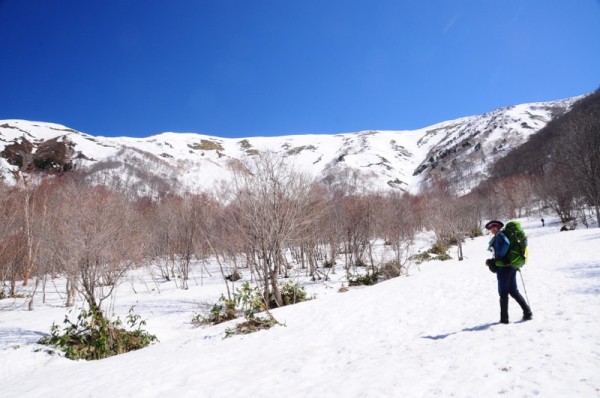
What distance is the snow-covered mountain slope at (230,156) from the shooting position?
83.2 meters

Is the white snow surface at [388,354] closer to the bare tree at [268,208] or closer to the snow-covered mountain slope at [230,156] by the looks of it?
the bare tree at [268,208]

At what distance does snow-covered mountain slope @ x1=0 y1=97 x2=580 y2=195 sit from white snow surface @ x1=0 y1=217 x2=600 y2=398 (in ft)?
140

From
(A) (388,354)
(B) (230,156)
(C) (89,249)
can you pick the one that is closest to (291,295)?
(C) (89,249)

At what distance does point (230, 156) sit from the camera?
120 metres

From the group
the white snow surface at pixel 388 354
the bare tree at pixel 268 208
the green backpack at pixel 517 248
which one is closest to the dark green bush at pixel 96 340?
the white snow surface at pixel 388 354

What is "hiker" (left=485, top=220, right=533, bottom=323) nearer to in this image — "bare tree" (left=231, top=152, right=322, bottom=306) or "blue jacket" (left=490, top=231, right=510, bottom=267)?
"blue jacket" (left=490, top=231, right=510, bottom=267)

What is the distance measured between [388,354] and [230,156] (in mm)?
119567

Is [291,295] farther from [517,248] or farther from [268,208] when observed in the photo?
[517,248]

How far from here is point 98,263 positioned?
1352 centimetres

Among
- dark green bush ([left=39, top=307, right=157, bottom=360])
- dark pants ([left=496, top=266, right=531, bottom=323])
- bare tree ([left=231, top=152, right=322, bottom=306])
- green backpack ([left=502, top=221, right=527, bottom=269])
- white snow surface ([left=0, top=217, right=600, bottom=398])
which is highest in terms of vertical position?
bare tree ([left=231, top=152, right=322, bottom=306])

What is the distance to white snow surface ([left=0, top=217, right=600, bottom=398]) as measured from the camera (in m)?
4.15

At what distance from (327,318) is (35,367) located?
9.63 m

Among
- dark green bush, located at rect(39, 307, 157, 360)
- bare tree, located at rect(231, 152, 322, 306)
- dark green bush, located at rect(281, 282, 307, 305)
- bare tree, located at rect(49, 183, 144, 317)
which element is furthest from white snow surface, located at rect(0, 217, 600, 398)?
dark green bush, located at rect(281, 282, 307, 305)

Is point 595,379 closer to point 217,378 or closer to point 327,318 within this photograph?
point 217,378
